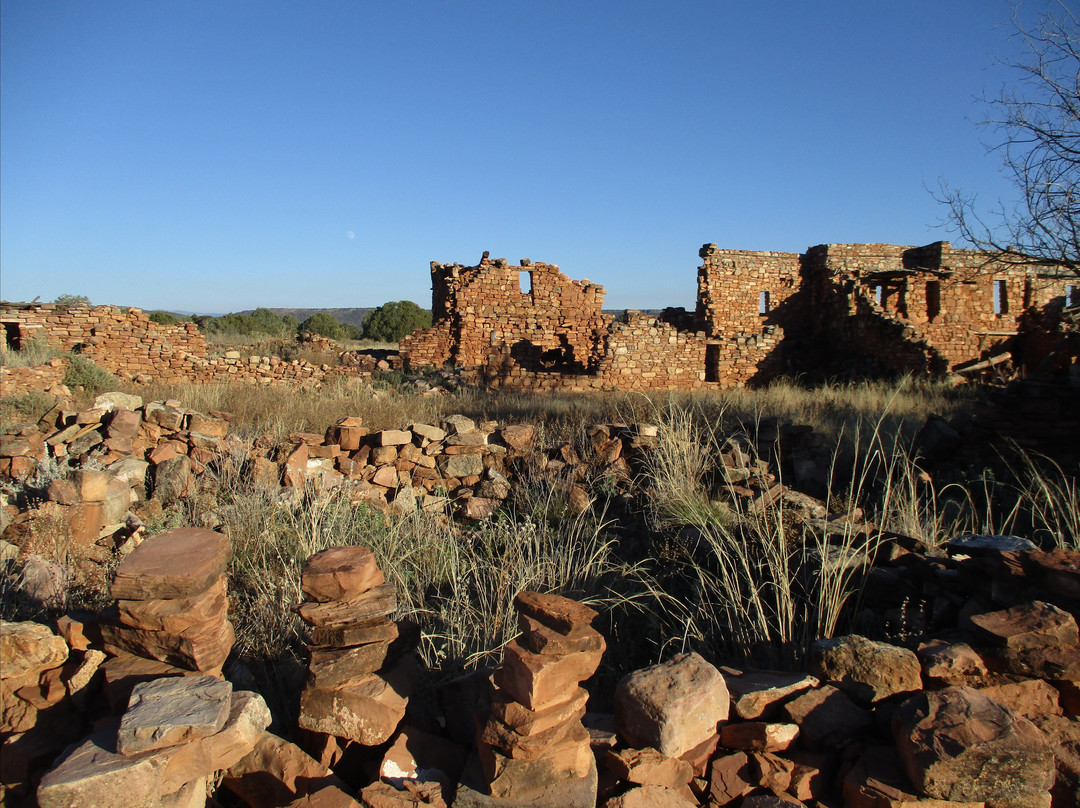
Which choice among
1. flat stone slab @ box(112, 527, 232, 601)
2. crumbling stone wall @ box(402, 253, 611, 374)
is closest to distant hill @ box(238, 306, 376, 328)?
crumbling stone wall @ box(402, 253, 611, 374)

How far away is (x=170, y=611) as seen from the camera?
2576 millimetres

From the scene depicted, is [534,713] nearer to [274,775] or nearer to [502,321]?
[274,775]

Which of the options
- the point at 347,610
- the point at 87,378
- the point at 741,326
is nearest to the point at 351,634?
the point at 347,610

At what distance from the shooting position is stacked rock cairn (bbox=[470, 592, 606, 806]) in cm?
216

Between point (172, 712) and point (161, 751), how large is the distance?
12 centimetres

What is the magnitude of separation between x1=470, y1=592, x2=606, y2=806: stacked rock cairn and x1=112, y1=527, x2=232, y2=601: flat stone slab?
128 centimetres

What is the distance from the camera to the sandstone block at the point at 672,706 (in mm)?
2361

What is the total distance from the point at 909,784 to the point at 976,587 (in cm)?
152

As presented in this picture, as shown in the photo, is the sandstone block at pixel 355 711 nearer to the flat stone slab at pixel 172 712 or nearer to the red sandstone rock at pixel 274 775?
the red sandstone rock at pixel 274 775

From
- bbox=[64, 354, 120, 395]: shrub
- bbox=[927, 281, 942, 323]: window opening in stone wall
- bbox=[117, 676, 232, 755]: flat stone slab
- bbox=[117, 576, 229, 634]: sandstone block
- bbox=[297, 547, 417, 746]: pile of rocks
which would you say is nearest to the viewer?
bbox=[117, 676, 232, 755]: flat stone slab

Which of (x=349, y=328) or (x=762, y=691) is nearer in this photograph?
(x=762, y=691)

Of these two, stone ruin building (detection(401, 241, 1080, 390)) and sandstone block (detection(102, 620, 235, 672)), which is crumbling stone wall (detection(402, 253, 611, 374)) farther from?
sandstone block (detection(102, 620, 235, 672))

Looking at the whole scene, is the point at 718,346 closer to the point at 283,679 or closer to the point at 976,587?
the point at 976,587

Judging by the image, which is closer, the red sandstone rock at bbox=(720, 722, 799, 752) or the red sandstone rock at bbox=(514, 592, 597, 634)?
the red sandstone rock at bbox=(514, 592, 597, 634)
